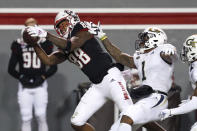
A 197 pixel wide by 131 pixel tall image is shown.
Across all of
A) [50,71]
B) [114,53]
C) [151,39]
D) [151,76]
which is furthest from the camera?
[50,71]

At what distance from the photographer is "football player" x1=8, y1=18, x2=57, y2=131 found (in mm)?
9812

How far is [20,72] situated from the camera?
9.95 m

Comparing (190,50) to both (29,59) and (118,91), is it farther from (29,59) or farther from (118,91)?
(29,59)

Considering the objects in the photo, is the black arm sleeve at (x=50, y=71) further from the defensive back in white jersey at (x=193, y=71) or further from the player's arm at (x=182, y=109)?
the player's arm at (x=182, y=109)

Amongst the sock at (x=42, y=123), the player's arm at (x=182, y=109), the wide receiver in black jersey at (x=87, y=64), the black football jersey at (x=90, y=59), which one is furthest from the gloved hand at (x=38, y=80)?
the player's arm at (x=182, y=109)

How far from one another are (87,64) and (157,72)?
857 mm

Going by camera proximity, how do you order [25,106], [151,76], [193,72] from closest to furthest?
[193,72], [151,76], [25,106]

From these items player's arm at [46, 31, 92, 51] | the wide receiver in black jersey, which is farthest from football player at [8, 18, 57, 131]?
player's arm at [46, 31, 92, 51]

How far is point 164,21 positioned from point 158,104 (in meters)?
3.16

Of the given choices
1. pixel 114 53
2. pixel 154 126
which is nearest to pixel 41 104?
pixel 114 53

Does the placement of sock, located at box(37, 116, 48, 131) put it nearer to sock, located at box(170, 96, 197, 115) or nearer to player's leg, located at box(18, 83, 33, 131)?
player's leg, located at box(18, 83, 33, 131)

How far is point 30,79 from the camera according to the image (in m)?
9.83

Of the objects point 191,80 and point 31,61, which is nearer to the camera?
point 191,80

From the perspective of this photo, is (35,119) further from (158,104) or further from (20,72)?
(158,104)
